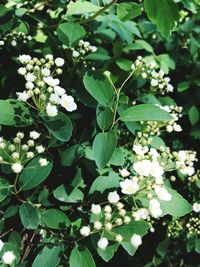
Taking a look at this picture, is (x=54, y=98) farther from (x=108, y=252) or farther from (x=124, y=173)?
(x=108, y=252)

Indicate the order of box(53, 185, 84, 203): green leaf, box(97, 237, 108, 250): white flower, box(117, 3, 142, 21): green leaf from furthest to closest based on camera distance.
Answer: box(117, 3, 142, 21): green leaf, box(53, 185, 84, 203): green leaf, box(97, 237, 108, 250): white flower

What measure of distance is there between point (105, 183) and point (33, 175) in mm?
308

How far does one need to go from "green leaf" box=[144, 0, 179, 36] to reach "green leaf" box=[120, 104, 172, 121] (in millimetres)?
318

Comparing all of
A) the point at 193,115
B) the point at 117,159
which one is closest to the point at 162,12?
the point at 117,159

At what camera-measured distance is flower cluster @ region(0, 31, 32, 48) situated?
2.00 metres

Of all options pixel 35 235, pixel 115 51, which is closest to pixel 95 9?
pixel 115 51

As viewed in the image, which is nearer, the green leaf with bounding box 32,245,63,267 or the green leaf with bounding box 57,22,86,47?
the green leaf with bounding box 32,245,63,267

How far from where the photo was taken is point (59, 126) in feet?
5.00

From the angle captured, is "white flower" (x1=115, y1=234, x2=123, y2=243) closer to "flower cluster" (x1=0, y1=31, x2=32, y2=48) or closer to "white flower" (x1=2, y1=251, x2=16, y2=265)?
"white flower" (x1=2, y1=251, x2=16, y2=265)

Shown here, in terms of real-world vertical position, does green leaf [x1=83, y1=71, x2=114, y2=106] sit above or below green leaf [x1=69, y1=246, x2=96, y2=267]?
above

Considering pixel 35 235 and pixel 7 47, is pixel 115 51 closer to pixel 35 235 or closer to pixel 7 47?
pixel 7 47

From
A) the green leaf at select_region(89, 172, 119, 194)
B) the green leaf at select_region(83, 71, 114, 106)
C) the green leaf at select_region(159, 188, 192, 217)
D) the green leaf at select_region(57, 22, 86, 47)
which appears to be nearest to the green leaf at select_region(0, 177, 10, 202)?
the green leaf at select_region(89, 172, 119, 194)

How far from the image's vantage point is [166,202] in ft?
5.31

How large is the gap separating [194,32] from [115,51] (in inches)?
36.9
